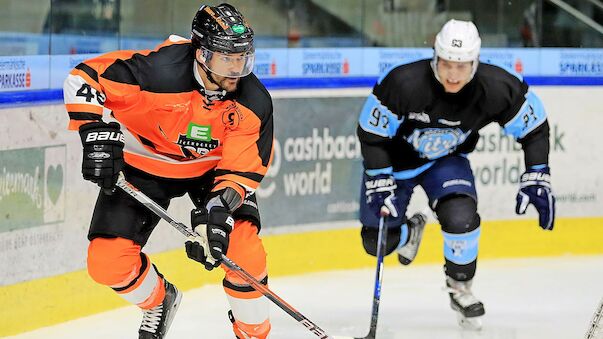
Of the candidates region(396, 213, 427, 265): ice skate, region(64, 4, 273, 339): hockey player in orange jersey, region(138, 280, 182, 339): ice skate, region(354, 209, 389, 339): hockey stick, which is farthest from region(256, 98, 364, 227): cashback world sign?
region(64, 4, 273, 339): hockey player in orange jersey

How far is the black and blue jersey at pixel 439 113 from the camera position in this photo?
5328 mm

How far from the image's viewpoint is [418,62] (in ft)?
17.9

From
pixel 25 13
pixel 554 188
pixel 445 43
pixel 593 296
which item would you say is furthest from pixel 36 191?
pixel 554 188

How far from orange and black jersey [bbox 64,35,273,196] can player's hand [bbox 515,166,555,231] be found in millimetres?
1330

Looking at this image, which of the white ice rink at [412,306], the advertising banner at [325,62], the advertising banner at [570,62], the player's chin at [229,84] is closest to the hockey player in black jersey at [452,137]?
the white ice rink at [412,306]

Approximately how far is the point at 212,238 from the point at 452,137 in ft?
5.21

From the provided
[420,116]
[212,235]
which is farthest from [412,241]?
[212,235]

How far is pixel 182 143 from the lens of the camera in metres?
4.45

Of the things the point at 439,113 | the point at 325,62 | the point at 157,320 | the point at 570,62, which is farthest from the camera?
the point at 570,62

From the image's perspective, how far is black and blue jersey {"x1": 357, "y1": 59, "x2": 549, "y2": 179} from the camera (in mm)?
5328

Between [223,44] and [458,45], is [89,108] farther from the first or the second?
[458,45]

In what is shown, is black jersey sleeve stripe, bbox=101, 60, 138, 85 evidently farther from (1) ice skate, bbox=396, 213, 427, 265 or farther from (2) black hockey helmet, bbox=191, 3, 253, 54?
(1) ice skate, bbox=396, 213, 427, 265

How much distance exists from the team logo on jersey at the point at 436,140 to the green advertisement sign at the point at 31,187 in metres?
1.42

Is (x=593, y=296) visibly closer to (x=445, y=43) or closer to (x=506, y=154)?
(x=506, y=154)
